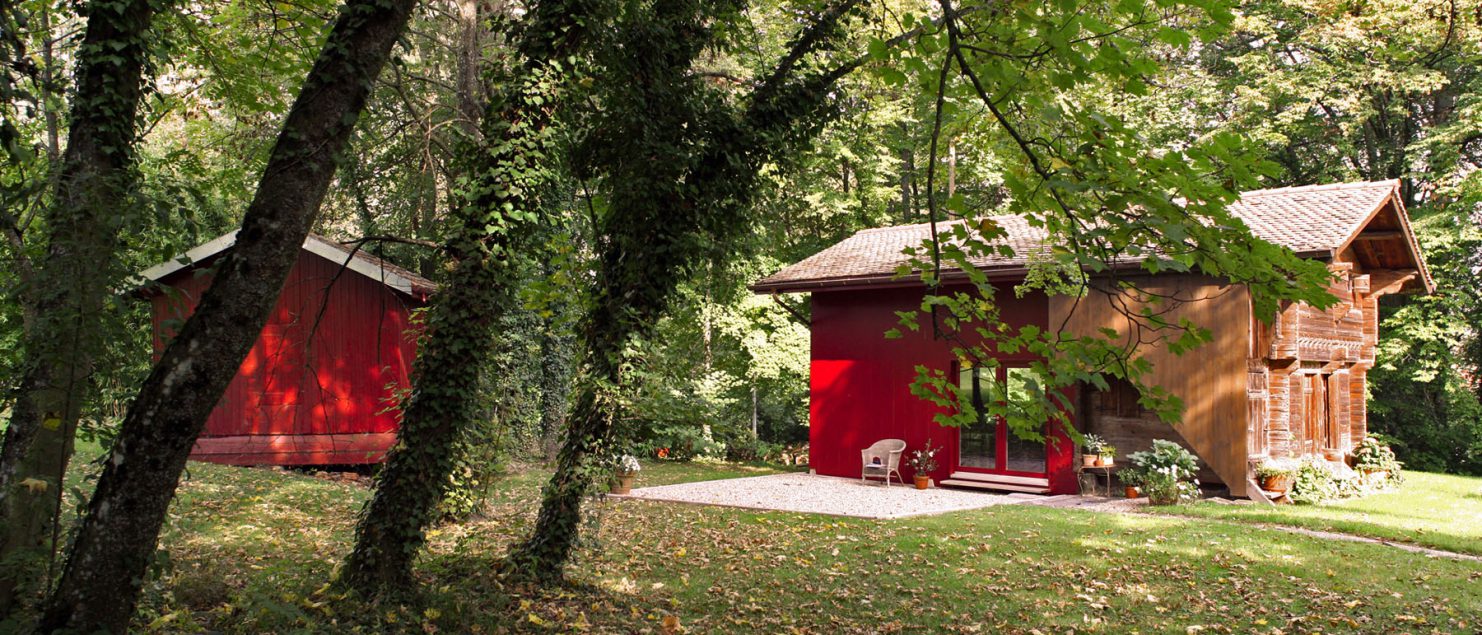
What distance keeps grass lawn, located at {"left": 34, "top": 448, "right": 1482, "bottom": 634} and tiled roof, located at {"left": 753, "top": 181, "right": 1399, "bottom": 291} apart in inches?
146

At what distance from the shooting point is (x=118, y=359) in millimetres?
4527

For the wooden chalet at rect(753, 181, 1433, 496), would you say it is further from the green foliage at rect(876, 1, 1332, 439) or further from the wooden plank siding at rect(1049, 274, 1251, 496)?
the green foliage at rect(876, 1, 1332, 439)

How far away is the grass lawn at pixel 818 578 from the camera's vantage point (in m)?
6.32

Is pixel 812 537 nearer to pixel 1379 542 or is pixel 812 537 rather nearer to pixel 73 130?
pixel 1379 542

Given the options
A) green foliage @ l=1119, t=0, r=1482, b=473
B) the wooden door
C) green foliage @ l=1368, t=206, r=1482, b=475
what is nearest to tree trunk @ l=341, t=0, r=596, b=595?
the wooden door

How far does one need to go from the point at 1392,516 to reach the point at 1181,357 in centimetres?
378

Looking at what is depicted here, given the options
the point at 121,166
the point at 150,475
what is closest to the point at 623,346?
the point at 121,166

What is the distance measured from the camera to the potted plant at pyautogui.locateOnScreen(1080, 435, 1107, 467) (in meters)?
14.7

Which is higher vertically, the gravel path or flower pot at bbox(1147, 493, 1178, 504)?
flower pot at bbox(1147, 493, 1178, 504)

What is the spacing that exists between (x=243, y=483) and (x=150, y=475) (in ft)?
31.5

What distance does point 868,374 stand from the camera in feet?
56.1

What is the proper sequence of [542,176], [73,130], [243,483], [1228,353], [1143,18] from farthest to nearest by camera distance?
[1228,353] → [243,483] → [542,176] → [73,130] → [1143,18]

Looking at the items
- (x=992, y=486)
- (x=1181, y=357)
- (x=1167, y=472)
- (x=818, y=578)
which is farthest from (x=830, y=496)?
(x=818, y=578)

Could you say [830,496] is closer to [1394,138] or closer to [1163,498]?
[1163,498]
